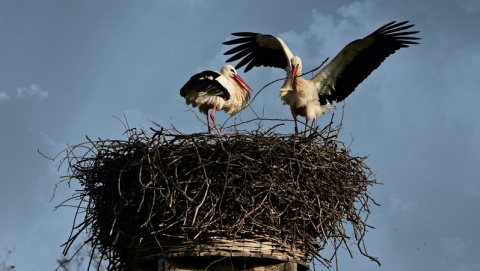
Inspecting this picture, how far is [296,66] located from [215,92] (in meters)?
0.84

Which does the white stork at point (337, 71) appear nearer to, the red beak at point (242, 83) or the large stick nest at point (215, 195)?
the red beak at point (242, 83)

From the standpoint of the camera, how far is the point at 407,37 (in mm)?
8969

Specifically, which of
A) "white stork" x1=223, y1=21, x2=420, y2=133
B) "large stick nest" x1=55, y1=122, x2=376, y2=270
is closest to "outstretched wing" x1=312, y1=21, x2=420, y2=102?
"white stork" x1=223, y1=21, x2=420, y2=133

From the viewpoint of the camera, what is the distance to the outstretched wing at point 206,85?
844 centimetres

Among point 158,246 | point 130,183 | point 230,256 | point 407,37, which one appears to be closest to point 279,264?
point 230,256

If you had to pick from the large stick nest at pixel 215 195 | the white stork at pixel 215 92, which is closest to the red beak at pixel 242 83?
the white stork at pixel 215 92

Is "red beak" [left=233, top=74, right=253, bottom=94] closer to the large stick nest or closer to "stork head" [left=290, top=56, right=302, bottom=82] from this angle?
"stork head" [left=290, top=56, right=302, bottom=82]

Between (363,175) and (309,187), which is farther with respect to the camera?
(363,175)

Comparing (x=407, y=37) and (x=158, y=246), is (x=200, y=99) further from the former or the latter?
(x=158, y=246)

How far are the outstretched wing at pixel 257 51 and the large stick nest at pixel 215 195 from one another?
2874 millimetres

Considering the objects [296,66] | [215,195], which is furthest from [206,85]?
[215,195]

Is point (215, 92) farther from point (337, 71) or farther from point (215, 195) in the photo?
point (215, 195)

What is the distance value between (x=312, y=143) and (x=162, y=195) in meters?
1.22

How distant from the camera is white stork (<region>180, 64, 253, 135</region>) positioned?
8.46m
